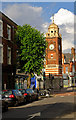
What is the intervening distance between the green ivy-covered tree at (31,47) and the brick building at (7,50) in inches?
73.9

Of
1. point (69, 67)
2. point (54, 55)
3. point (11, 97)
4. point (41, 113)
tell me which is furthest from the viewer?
point (69, 67)

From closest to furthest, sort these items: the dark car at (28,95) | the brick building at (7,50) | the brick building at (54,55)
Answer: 1. the dark car at (28,95)
2. the brick building at (7,50)
3. the brick building at (54,55)

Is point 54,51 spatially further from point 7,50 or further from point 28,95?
point 28,95

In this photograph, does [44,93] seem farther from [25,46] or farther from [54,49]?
[54,49]

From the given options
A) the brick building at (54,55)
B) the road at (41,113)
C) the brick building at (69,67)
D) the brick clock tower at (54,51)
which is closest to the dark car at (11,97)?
the road at (41,113)

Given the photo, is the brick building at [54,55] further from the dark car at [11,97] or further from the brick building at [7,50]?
the dark car at [11,97]

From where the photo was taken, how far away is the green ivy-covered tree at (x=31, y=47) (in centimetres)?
3041

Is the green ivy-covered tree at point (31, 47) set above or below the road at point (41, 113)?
above

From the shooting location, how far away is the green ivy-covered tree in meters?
30.4

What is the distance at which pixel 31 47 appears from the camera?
30531mm

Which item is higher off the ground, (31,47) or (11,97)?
(31,47)

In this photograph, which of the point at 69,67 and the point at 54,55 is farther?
the point at 69,67

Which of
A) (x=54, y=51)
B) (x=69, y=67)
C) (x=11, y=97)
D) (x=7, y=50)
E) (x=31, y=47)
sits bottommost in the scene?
(x=11, y=97)

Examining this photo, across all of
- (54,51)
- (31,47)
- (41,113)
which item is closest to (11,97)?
(41,113)
